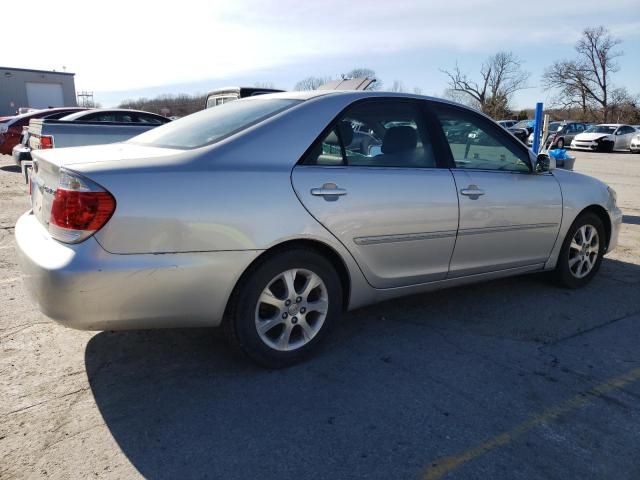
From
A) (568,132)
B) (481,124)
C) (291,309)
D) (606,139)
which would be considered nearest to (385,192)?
(291,309)

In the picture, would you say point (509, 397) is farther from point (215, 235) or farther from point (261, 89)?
point (261, 89)

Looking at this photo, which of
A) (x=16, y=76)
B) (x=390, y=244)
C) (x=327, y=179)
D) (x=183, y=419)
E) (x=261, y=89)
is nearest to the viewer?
(x=183, y=419)

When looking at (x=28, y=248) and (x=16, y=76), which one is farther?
(x=16, y=76)

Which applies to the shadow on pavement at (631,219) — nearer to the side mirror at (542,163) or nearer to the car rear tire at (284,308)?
the side mirror at (542,163)

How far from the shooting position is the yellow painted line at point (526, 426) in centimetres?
230

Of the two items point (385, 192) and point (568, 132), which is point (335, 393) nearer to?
point (385, 192)

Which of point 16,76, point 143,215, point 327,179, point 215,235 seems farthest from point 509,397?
point 16,76

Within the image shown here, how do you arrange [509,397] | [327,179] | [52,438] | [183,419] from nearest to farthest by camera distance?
[52,438] → [183,419] → [509,397] → [327,179]

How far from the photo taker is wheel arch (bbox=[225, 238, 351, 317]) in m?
2.89

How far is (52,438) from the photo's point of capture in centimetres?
245

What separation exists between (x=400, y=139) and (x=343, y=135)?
20.3 inches

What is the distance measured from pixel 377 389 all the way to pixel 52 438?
165cm

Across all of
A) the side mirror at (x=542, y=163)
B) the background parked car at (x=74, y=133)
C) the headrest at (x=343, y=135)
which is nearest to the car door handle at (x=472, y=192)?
the side mirror at (x=542, y=163)

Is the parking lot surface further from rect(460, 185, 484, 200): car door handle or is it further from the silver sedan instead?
rect(460, 185, 484, 200): car door handle
